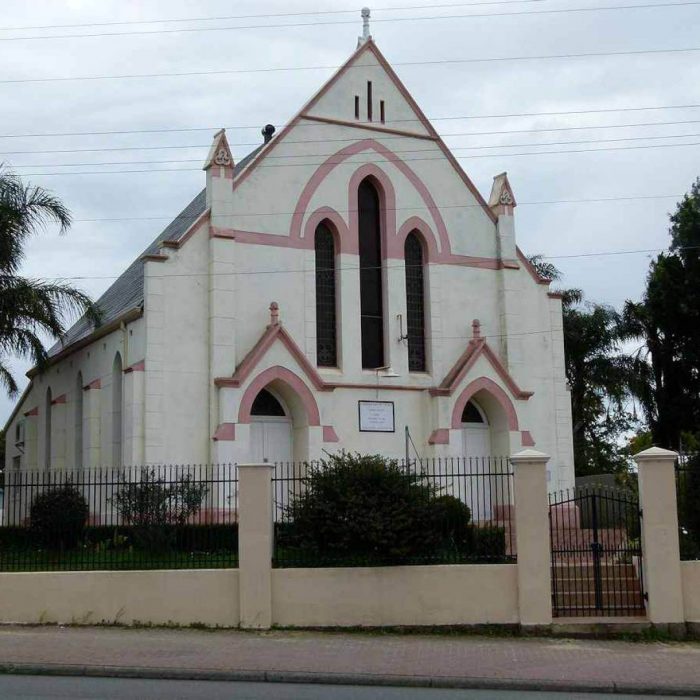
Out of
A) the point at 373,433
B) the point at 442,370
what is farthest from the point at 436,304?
the point at 373,433

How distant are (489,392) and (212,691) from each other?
1841cm

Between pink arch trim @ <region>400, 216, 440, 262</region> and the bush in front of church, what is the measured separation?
12464mm

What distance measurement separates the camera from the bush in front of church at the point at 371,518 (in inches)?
698

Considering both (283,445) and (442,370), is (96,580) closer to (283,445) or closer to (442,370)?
(283,445)

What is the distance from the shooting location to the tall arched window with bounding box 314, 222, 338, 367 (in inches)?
1139

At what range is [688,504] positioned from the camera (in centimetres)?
1881

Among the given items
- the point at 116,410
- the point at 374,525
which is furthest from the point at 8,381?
the point at 374,525

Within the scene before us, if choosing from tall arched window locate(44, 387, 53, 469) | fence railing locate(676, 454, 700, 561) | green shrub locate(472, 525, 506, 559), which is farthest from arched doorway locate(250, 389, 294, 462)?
fence railing locate(676, 454, 700, 561)

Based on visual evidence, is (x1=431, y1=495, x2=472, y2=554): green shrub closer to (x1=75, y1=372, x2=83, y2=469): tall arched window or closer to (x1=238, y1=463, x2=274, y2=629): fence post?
(x1=238, y1=463, x2=274, y2=629): fence post

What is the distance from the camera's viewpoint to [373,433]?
28828mm

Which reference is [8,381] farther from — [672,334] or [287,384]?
[672,334]

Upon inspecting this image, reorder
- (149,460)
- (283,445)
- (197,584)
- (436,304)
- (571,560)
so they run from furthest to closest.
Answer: (436,304), (283,445), (149,460), (571,560), (197,584)

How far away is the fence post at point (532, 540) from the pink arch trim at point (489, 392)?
11.5m

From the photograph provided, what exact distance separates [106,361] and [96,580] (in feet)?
42.4
